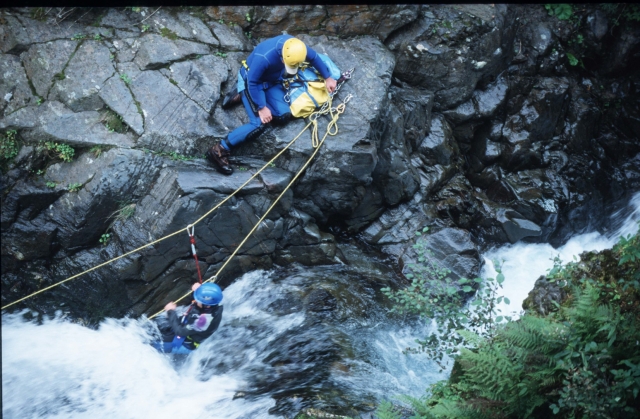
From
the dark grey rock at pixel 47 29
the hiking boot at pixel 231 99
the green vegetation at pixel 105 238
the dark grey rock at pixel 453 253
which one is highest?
the dark grey rock at pixel 47 29

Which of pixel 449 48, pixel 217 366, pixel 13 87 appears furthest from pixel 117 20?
pixel 449 48

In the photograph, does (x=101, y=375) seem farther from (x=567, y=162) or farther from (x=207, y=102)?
(x=567, y=162)

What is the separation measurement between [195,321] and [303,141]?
9.43ft

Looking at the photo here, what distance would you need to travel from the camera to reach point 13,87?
7086mm

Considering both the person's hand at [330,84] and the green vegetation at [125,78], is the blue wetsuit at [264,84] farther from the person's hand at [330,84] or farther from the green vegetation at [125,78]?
the green vegetation at [125,78]

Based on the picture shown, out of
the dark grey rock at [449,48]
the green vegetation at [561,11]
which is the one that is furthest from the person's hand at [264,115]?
the green vegetation at [561,11]

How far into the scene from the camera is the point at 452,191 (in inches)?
371

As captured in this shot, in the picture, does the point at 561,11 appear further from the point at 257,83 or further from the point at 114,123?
the point at 114,123

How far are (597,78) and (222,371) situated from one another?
8.99 m

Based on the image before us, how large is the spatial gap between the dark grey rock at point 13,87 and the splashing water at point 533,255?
7.09 m

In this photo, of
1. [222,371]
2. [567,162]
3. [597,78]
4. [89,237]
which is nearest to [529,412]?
[222,371]

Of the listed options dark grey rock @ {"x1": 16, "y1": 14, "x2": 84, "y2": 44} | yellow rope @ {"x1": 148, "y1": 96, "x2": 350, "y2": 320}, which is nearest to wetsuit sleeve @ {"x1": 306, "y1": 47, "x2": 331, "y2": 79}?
yellow rope @ {"x1": 148, "y1": 96, "x2": 350, "y2": 320}

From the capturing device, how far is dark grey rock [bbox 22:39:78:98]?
23.5 feet

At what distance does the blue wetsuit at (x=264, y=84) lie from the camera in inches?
275
